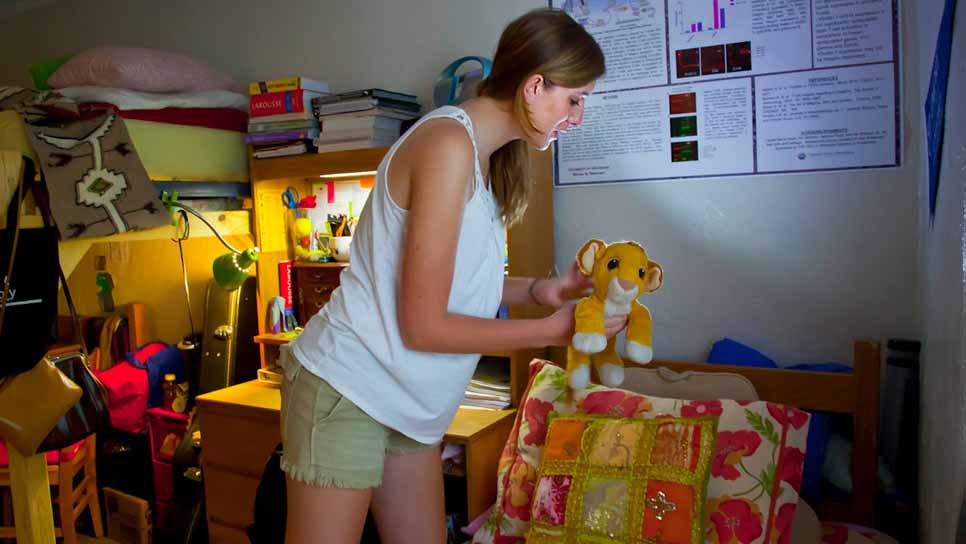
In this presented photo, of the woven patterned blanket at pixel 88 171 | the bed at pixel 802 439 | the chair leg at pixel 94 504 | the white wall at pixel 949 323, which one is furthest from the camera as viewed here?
the chair leg at pixel 94 504

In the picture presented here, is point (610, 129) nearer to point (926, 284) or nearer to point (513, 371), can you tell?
point (513, 371)

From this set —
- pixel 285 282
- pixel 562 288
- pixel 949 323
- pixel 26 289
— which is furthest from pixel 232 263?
pixel 949 323

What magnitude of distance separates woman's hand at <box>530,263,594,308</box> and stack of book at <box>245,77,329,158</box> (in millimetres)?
1346

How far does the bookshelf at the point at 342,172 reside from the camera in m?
2.21

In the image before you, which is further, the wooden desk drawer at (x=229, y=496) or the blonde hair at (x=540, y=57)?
the wooden desk drawer at (x=229, y=496)

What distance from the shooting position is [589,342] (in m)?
1.14

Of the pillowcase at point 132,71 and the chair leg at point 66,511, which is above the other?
the pillowcase at point 132,71

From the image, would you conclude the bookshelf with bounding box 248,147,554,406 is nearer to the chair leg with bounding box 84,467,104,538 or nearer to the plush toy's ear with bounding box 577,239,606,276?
the plush toy's ear with bounding box 577,239,606,276

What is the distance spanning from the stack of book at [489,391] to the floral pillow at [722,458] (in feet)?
1.00

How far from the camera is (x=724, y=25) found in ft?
6.72

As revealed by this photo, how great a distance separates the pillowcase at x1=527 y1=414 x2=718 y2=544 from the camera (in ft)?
5.01

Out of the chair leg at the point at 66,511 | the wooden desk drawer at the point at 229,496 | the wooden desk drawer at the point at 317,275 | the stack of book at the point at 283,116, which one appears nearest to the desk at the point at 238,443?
the wooden desk drawer at the point at 229,496

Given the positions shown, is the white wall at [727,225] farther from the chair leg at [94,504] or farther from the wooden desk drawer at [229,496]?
the chair leg at [94,504]

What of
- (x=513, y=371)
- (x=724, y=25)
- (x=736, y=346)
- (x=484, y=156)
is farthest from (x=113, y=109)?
(x=736, y=346)
